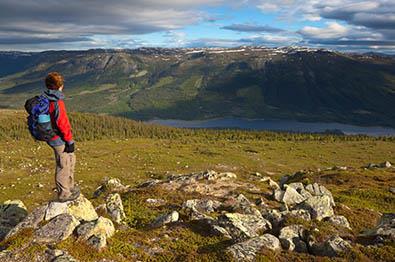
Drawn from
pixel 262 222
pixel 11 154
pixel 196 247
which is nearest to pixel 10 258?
pixel 196 247

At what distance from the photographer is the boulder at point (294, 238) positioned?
15.6 meters

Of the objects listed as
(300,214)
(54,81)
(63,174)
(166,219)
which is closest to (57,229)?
(63,174)

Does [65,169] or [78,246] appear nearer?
[78,246]

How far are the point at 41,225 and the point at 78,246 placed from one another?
78.3 inches

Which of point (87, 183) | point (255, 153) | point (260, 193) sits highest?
point (260, 193)

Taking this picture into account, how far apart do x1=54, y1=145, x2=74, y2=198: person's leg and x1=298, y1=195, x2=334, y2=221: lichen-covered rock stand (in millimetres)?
12341

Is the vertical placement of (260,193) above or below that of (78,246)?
below

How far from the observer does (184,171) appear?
7531 centimetres

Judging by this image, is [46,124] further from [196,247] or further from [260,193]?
[260,193]

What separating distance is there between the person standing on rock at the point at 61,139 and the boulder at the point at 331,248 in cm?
988

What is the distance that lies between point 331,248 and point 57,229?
9.82m

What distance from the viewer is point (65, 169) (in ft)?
55.8

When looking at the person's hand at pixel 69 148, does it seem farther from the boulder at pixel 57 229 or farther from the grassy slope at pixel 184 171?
the grassy slope at pixel 184 171

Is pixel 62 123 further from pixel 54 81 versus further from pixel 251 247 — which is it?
pixel 251 247
